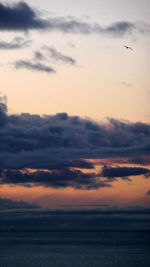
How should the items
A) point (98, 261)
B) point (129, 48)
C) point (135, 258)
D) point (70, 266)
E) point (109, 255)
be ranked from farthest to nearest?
point (109, 255) → point (135, 258) → point (98, 261) → point (70, 266) → point (129, 48)

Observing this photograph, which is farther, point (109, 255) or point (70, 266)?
point (109, 255)

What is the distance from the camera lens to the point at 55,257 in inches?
7397

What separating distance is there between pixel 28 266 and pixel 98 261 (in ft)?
97.9

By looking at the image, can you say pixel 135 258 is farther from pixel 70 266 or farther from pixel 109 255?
pixel 70 266

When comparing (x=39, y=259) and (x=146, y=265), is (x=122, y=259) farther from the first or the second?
→ (x=39, y=259)

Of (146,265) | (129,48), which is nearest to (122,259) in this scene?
(146,265)

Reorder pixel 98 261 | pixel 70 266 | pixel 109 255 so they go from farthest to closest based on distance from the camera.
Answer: pixel 109 255 < pixel 98 261 < pixel 70 266

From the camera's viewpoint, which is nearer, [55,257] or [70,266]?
[70,266]

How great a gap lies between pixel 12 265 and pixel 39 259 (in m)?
21.9

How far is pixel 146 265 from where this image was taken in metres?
160

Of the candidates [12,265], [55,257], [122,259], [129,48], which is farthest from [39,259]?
[129,48]

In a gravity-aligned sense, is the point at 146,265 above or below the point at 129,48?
below

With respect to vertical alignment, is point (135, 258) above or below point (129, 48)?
below

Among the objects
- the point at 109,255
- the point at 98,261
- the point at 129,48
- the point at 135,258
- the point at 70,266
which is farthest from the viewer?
the point at 109,255
